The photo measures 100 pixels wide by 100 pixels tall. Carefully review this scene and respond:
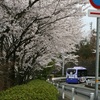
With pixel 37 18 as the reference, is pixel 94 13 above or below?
below

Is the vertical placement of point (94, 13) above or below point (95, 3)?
below

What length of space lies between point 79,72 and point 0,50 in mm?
34755

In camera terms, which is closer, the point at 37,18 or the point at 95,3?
the point at 95,3

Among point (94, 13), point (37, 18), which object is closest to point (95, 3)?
point (94, 13)

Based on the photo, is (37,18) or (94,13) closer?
(94,13)

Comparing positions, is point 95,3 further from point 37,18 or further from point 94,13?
point 37,18

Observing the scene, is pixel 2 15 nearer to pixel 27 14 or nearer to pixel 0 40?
pixel 27 14

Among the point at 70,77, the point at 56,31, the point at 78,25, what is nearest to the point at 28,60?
the point at 78,25

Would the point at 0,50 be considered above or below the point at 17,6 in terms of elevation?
below

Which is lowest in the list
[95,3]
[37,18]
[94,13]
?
[94,13]

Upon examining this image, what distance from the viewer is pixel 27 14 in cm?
841

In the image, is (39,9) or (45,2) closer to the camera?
(39,9)

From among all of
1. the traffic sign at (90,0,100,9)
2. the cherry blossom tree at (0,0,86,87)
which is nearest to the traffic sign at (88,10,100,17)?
the traffic sign at (90,0,100,9)

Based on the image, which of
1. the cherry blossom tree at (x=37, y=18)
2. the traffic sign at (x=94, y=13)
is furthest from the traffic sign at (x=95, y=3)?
the cherry blossom tree at (x=37, y=18)
